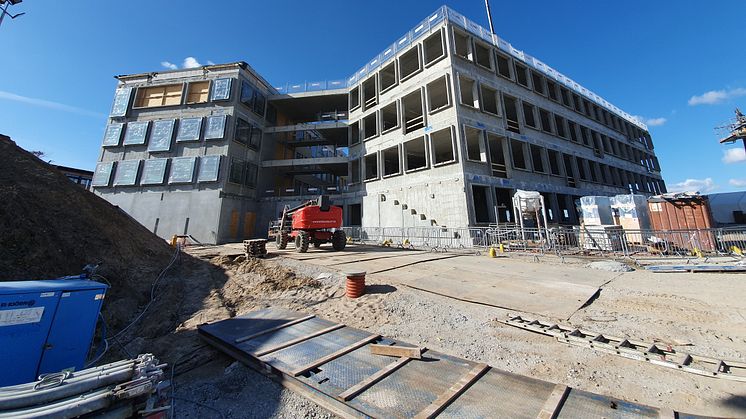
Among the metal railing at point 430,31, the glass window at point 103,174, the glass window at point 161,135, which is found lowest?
the glass window at point 103,174

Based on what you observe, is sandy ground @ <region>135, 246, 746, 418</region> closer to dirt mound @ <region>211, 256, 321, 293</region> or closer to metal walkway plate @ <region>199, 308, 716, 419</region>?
dirt mound @ <region>211, 256, 321, 293</region>

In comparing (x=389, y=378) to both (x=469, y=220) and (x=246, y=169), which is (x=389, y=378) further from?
(x=246, y=169)

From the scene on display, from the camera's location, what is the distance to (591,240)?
14.5 metres

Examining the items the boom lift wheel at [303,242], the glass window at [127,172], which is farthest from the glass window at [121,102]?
the boom lift wheel at [303,242]

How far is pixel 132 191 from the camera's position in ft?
81.3

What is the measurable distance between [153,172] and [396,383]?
3082cm

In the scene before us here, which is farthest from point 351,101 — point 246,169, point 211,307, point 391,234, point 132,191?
point 211,307

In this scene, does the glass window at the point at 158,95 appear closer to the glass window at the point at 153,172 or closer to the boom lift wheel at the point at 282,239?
the glass window at the point at 153,172

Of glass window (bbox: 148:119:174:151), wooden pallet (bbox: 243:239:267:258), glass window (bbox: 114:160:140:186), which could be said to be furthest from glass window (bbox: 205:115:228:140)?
wooden pallet (bbox: 243:239:267:258)

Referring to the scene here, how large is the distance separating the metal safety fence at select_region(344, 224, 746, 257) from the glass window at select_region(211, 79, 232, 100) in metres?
22.1

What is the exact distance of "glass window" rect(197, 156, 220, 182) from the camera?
24.1 meters

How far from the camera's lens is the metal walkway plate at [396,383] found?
8.77 feet

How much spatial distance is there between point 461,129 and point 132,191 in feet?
99.5

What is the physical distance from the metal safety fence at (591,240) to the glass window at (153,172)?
899 inches
